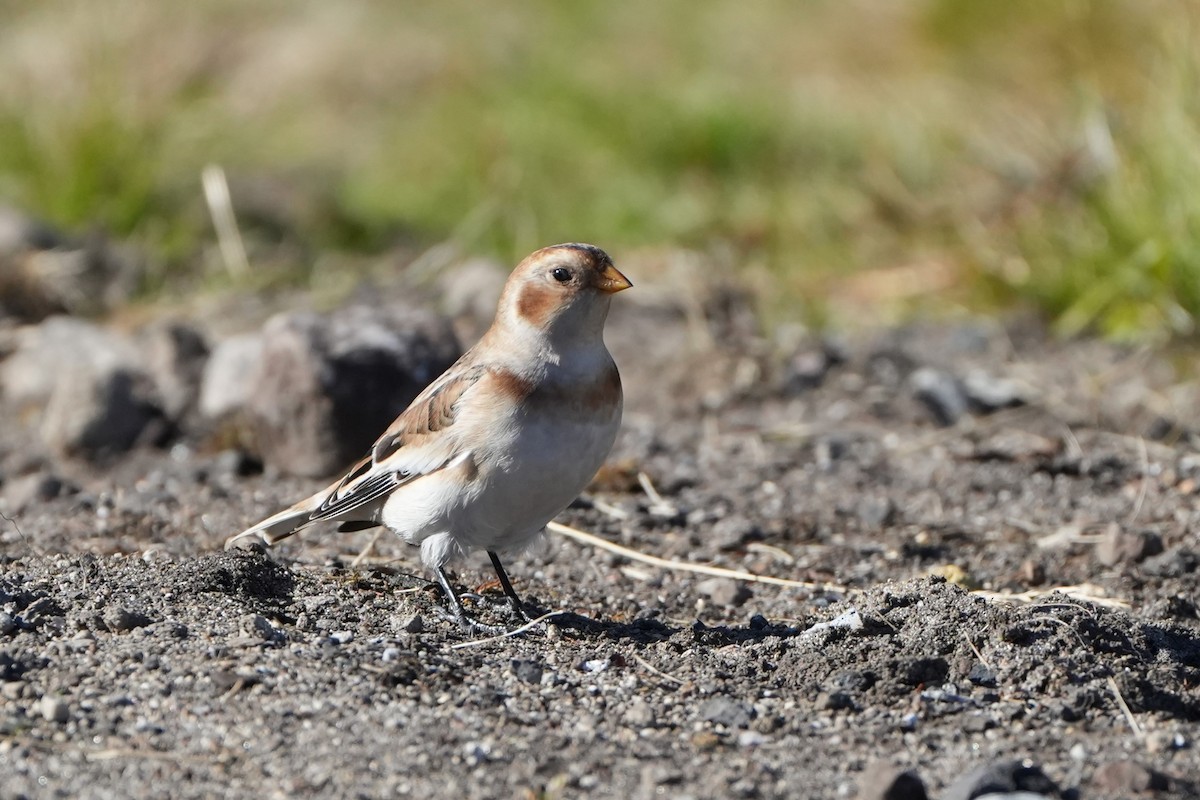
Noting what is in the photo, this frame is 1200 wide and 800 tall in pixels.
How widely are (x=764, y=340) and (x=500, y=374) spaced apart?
10.8 ft

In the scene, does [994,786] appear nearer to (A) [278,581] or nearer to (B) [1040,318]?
(A) [278,581]

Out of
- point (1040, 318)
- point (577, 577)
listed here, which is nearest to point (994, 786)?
point (577, 577)

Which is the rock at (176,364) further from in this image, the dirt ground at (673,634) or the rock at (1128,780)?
the rock at (1128,780)

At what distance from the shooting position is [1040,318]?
7.45 m

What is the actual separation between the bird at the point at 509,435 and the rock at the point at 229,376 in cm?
171

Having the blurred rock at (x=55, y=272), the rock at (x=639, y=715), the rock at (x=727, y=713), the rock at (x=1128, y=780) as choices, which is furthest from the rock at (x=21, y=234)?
the rock at (x=1128, y=780)

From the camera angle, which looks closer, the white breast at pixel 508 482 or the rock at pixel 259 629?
the rock at pixel 259 629

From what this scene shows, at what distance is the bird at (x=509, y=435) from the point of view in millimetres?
3850

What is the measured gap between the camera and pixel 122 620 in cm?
362

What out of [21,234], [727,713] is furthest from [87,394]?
[727,713]

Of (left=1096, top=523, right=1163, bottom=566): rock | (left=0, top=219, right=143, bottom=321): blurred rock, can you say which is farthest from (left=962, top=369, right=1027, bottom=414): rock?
(left=0, top=219, right=143, bottom=321): blurred rock

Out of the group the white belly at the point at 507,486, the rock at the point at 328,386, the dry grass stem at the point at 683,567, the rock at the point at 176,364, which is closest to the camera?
the white belly at the point at 507,486

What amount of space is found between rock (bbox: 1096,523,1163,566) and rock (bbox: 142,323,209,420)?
3555 millimetres

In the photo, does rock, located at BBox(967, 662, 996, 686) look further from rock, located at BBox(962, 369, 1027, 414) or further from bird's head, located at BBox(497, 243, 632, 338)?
rock, located at BBox(962, 369, 1027, 414)
